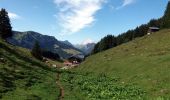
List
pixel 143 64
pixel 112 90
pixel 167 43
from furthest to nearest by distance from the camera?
pixel 167 43 → pixel 143 64 → pixel 112 90

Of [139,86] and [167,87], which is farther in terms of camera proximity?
[139,86]

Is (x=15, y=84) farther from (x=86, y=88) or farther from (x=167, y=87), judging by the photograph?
(x=167, y=87)

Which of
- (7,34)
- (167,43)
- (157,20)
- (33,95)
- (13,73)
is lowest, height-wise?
(33,95)

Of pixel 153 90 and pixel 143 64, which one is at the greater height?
pixel 143 64

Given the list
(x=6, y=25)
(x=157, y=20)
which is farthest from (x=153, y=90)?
(x=157, y=20)

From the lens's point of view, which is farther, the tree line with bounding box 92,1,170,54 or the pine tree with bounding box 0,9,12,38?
the tree line with bounding box 92,1,170,54

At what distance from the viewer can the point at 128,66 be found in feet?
246

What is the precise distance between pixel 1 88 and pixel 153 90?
62.3 feet

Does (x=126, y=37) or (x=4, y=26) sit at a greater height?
(x=126, y=37)

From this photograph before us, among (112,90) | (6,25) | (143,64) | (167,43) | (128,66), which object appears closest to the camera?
(112,90)

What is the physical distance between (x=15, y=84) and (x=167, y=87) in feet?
68.6

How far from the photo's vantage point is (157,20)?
611ft

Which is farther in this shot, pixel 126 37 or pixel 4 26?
pixel 126 37

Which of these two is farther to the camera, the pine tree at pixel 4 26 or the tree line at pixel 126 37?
the tree line at pixel 126 37
